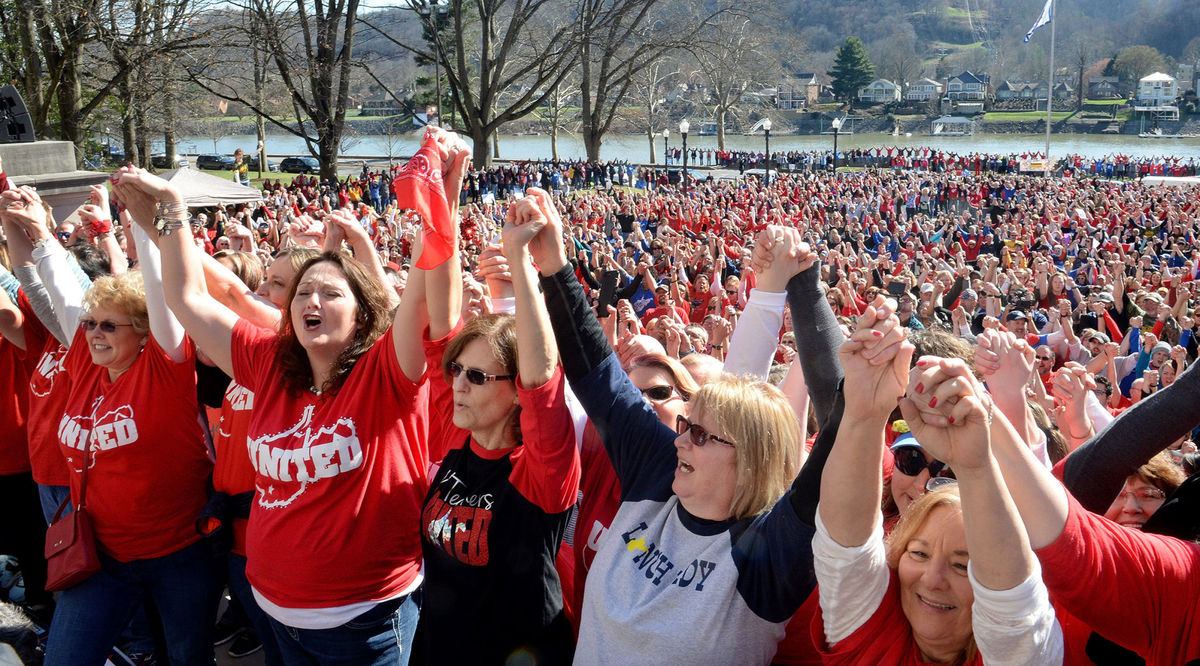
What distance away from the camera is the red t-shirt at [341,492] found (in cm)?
245

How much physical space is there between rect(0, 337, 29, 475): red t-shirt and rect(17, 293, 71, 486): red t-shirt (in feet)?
0.85

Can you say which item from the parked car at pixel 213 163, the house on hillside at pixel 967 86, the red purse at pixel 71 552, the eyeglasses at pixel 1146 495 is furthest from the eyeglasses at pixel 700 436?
the house on hillside at pixel 967 86

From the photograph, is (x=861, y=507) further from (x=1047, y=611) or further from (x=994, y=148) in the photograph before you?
(x=994, y=148)

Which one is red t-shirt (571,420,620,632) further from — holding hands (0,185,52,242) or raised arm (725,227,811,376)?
holding hands (0,185,52,242)

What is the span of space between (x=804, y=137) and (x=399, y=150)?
143 feet

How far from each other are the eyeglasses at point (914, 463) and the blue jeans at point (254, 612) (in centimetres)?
189

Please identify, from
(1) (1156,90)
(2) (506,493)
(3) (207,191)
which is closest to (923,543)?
(2) (506,493)

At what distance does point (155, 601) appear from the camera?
3.11m

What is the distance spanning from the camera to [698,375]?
335cm

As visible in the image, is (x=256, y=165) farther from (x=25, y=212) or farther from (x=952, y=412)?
(x=952, y=412)

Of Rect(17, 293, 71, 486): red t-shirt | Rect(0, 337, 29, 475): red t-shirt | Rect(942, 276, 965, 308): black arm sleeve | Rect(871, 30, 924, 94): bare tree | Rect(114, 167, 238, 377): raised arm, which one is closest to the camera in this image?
Rect(114, 167, 238, 377): raised arm

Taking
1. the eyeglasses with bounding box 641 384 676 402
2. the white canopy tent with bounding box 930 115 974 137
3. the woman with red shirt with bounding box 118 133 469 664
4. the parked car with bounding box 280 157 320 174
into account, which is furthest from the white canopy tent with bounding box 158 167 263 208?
the white canopy tent with bounding box 930 115 974 137

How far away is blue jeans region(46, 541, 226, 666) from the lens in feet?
9.50

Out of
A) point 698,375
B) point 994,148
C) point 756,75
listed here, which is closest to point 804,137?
point 994,148
